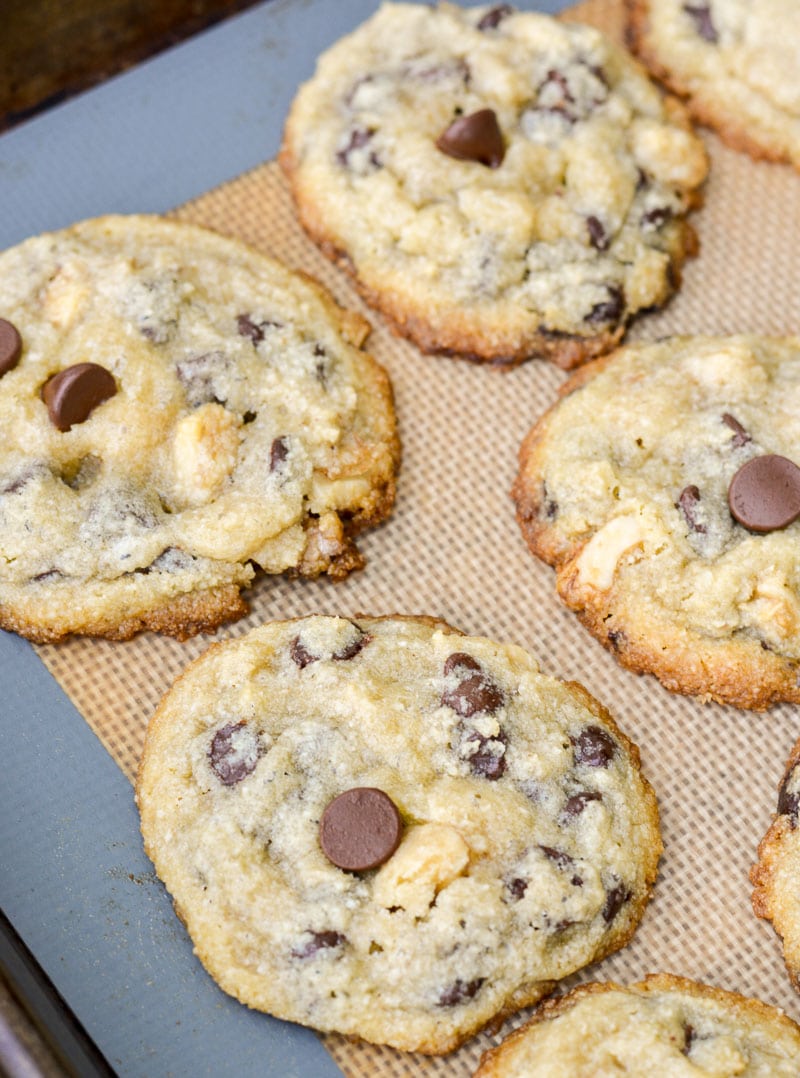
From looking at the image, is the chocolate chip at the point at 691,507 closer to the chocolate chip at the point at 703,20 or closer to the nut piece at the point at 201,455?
the nut piece at the point at 201,455

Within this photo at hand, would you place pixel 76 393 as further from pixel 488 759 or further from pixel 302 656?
pixel 488 759

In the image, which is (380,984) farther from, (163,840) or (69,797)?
(69,797)

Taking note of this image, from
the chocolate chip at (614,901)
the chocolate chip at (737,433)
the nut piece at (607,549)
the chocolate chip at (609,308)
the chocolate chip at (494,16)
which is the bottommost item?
the chocolate chip at (614,901)

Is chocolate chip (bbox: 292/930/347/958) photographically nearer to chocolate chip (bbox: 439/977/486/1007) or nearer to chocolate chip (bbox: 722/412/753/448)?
chocolate chip (bbox: 439/977/486/1007)

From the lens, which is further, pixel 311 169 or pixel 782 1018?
pixel 311 169

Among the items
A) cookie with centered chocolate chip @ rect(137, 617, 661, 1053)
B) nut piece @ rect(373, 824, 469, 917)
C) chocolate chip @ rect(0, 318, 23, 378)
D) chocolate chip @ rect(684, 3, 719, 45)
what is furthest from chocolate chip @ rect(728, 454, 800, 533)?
chocolate chip @ rect(0, 318, 23, 378)

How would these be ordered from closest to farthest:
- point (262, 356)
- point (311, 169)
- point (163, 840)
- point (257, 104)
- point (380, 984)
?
point (380, 984), point (163, 840), point (262, 356), point (311, 169), point (257, 104)

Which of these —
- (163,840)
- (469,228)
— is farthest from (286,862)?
(469,228)

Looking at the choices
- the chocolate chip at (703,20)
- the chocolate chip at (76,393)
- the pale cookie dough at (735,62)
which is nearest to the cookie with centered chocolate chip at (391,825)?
the chocolate chip at (76,393)

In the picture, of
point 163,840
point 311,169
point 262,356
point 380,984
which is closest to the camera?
point 380,984
